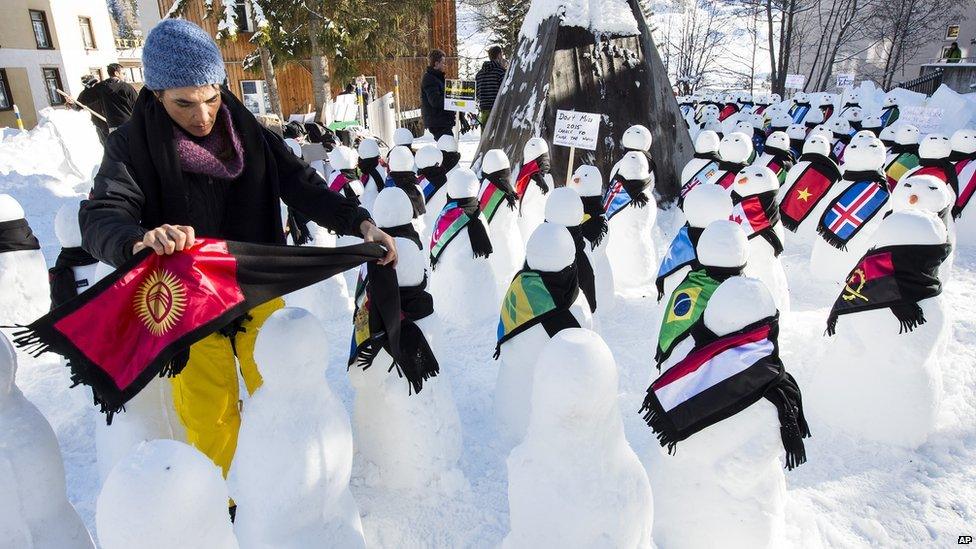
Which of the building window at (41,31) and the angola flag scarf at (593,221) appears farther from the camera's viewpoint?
the building window at (41,31)

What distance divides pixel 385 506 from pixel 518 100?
6041mm

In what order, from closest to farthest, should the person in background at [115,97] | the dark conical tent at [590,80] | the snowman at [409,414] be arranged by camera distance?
1. the snowman at [409,414]
2. the dark conical tent at [590,80]
3. the person in background at [115,97]

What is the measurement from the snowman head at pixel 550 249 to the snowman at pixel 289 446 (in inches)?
50.4

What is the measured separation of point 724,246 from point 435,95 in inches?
252

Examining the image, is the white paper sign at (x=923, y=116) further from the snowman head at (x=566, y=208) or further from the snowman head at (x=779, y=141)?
the snowman head at (x=566, y=208)

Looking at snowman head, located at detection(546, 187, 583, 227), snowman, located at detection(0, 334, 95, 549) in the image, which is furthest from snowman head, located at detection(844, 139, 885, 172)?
snowman, located at detection(0, 334, 95, 549)

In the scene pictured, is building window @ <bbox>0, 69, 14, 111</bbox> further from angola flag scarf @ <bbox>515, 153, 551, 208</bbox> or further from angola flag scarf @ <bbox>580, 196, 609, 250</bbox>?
angola flag scarf @ <bbox>580, 196, 609, 250</bbox>

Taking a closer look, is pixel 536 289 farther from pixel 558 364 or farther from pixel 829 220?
pixel 829 220

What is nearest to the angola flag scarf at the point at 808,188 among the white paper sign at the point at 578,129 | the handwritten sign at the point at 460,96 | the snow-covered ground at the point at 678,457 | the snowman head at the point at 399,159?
the snow-covered ground at the point at 678,457

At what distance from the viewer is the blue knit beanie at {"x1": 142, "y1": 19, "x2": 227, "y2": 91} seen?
1.79 m

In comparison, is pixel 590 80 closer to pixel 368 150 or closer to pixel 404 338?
pixel 368 150

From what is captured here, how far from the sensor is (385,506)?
2641 mm

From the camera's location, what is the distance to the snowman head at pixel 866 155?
471cm

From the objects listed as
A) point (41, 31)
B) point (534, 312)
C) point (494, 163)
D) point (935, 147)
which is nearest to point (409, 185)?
point (494, 163)
